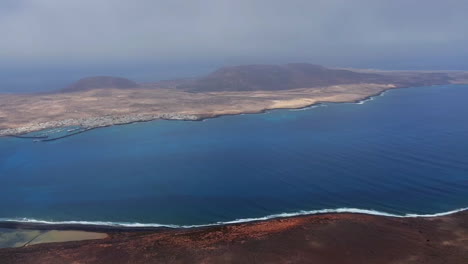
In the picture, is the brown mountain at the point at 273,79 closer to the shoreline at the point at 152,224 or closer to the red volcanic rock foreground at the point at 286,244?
the shoreline at the point at 152,224

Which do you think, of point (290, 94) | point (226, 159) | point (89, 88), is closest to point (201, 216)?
point (226, 159)

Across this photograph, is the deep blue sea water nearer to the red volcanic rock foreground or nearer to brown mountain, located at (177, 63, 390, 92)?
the red volcanic rock foreground

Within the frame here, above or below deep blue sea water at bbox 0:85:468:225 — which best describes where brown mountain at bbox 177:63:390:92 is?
above

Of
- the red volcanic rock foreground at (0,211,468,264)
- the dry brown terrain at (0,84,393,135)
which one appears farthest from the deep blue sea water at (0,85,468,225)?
the dry brown terrain at (0,84,393,135)

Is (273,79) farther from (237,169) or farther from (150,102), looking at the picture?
(237,169)

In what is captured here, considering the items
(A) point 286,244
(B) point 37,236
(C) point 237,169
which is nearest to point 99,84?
(C) point 237,169

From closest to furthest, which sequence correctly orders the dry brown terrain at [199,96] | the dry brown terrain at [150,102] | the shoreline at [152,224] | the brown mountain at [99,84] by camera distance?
the shoreline at [152,224] < the dry brown terrain at [199,96] < the dry brown terrain at [150,102] < the brown mountain at [99,84]

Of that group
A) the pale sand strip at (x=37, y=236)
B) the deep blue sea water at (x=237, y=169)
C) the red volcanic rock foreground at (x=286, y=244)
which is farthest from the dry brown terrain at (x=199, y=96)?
the red volcanic rock foreground at (x=286, y=244)

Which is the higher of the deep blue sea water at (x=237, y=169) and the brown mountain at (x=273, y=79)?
the brown mountain at (x=273, y=79)
